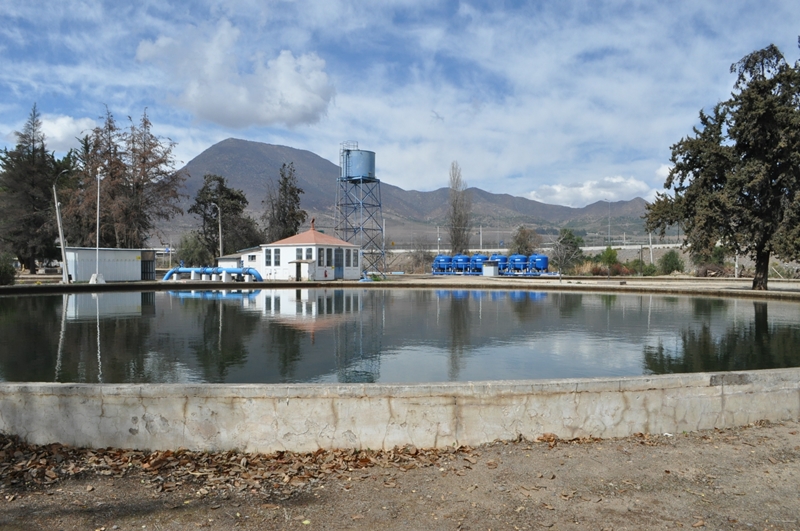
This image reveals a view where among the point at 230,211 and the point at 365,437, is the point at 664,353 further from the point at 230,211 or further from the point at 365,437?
the point at 230,211

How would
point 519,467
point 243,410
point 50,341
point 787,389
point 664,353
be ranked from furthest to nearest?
point 50,341 → point 664,353 → point 787,389 → point 243,410 → point 519,467

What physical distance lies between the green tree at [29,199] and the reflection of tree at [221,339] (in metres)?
39.5

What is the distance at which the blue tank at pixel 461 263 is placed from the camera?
55.0 m

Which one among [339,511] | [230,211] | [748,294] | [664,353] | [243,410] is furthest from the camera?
[230,211]

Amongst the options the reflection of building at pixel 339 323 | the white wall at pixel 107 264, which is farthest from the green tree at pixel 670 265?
the white wall at pixel 107 264

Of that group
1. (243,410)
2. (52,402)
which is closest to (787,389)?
(243,410)

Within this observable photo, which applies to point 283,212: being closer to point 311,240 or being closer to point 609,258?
point 311,240

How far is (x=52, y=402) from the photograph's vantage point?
5.46 meters

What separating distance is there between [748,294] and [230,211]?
48727 mm

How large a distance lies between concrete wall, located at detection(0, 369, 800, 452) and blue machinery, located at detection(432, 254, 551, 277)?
43.7 m

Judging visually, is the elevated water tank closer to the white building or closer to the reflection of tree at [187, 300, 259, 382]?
the white building

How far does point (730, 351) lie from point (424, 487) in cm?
1004

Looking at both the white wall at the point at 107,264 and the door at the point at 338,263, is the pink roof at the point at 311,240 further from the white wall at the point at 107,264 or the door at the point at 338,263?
the white wall at the point at 107,264

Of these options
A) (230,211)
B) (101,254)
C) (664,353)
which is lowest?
(664,353)
